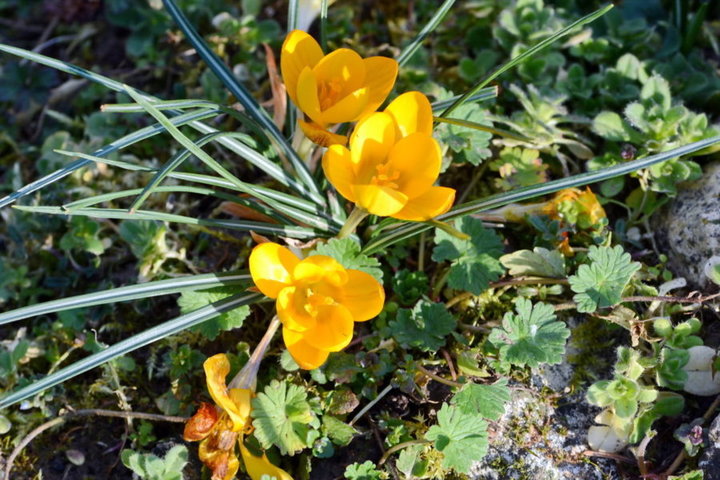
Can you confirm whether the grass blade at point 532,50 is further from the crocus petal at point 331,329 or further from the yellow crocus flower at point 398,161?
the crocus petal at point 331,329

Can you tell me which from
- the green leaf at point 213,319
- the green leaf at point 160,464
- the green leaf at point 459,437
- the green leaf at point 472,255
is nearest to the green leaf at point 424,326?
the green leaf at point 472,255

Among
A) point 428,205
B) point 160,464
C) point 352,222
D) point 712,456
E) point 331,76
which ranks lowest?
point 712,456

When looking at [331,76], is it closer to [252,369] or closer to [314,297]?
Answer: [314,297]

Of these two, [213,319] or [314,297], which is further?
[213,319]

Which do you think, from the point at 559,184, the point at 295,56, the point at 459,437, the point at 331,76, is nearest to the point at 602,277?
the point at 559,184

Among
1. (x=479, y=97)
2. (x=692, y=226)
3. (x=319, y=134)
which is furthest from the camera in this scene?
(x=692, y=226)

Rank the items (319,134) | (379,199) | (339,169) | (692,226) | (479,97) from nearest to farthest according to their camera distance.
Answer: (379,199)
(339,169)
(319,134)
(479,97)
(692,226)

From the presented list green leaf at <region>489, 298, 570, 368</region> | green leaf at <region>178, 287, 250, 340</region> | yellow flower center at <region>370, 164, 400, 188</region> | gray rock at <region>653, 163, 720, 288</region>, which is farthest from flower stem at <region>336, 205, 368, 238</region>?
gray rock at <region>653, 163, 720, 288</region>

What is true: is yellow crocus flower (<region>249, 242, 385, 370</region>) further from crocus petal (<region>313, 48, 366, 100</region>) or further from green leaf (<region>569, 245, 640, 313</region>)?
green leaf (<region>569, 245, 640, 313</region>)
